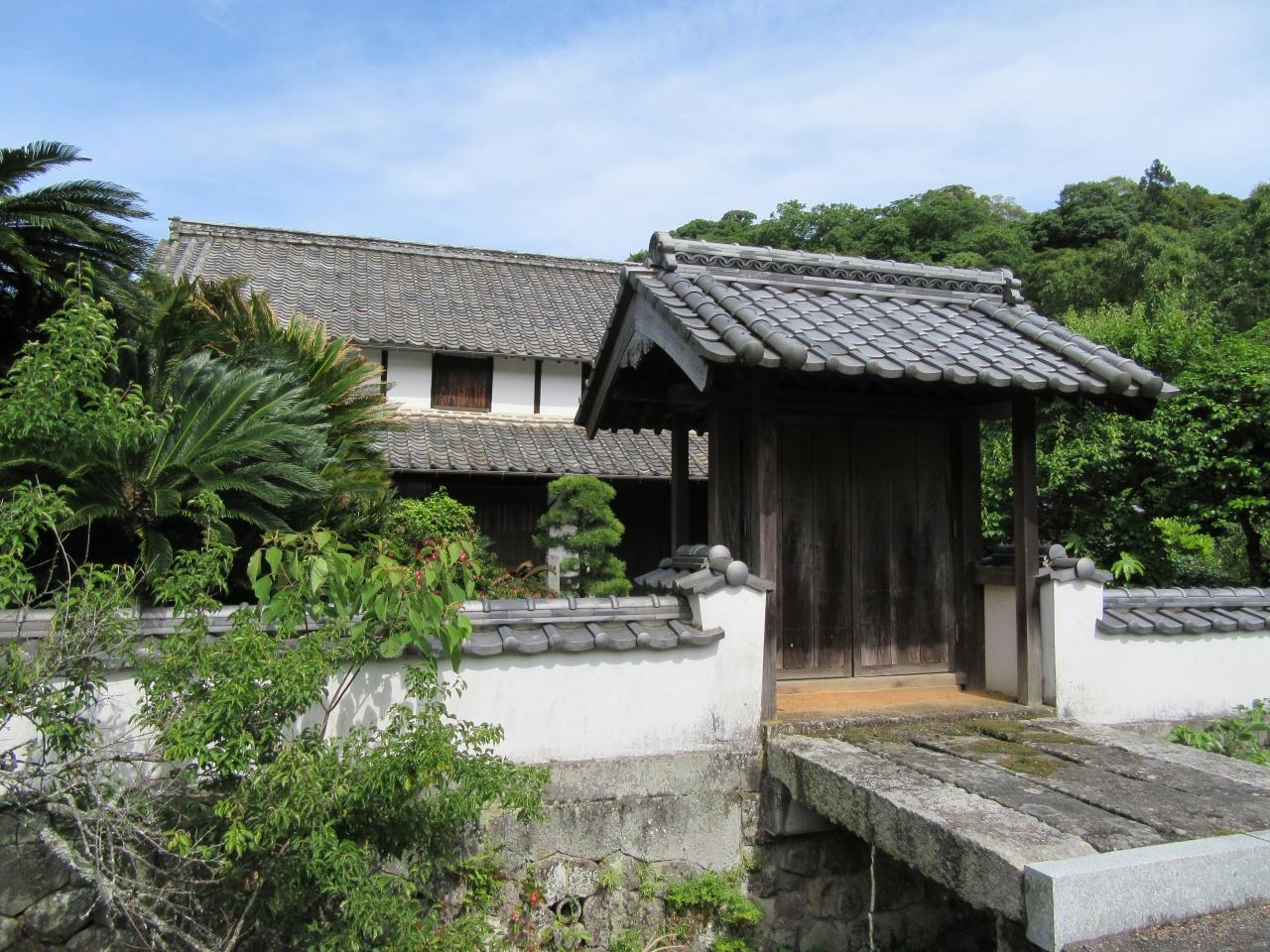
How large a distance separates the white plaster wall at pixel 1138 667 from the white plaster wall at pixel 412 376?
1174 centimetres

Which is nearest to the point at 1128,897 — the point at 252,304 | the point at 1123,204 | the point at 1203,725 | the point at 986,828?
the point at 986,828

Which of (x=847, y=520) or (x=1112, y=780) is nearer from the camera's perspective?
(x=1112, y=780)

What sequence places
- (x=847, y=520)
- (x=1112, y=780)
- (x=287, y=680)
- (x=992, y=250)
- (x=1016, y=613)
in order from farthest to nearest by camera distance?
(x=992, y=250) → (x=847, y=520) → (x=1016, y=613) → (x=1112, y=780) → (x=287, y=680)

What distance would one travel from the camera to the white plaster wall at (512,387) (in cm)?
1573

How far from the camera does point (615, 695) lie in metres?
5.09

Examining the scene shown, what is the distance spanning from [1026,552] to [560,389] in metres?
11.1

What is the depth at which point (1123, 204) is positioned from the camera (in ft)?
116

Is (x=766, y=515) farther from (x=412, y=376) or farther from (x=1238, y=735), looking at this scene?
(x=412, y=376)

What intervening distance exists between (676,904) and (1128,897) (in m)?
2.60

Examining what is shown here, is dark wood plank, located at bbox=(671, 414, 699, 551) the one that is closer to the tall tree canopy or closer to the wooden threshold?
the wooden threshold

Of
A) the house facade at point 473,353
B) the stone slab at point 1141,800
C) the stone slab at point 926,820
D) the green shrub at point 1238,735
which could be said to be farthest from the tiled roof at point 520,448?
the stone slab at point 1141,800

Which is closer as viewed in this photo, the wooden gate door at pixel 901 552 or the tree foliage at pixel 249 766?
the tree foliage at pixel 249 766

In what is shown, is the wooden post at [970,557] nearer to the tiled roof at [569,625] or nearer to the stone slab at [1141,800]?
the stone slab at [1141,800]

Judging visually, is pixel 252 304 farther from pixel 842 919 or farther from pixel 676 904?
pixel 842 919
